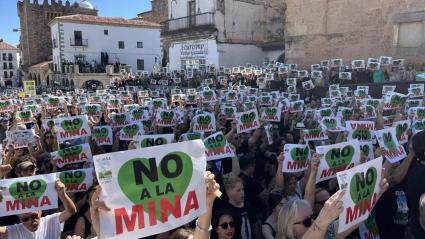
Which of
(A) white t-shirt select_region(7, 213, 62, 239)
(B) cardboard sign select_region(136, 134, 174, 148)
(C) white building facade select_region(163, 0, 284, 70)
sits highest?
(C) white building facade select_region(163, 0, 284, 70)

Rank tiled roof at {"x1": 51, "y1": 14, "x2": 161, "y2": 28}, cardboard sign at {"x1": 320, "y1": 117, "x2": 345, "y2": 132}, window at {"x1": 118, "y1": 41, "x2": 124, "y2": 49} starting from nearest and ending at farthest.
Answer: cardboard sign at {"x1": 320, "y1": 117, "x2": 345, "y2": 132}
tiled roof at {"x1": 51, "y1": 14, "x2": 161, "y2": 28}
window at {"x1": 118, "y1": 41, "x2": 124, "y2": 49}

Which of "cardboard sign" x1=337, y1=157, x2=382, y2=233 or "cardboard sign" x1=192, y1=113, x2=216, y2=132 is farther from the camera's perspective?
"cardboard sign" x1=192, y1=113, x2=216, y2=132

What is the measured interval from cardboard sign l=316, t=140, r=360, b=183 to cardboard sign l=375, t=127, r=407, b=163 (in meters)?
0.42

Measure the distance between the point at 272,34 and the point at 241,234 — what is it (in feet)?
106

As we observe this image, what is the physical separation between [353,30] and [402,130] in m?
16.2

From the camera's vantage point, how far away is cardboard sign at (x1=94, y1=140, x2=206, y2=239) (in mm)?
2723

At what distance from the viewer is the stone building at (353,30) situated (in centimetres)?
1888

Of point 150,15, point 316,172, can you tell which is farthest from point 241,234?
point 150,15

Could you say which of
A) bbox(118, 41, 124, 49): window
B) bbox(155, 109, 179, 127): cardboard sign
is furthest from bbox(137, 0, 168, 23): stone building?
bbox(155, 109, 179, 127): cardboard sign

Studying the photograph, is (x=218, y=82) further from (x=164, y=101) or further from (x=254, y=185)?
(x=254, y=185)

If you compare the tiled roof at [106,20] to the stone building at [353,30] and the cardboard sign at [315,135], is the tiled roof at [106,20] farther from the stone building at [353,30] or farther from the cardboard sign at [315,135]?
the cardboard sign at [315,135]

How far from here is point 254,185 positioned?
4836 mm

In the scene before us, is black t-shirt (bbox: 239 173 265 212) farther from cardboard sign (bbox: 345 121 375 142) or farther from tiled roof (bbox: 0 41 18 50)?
tiled roof (bbox: 0 41 18 50)

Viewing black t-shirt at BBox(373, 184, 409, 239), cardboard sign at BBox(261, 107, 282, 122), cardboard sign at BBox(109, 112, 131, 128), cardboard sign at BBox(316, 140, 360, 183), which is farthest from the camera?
cardboard sign at BBox(109, 112, 131, 128)
